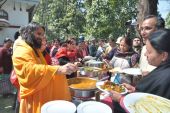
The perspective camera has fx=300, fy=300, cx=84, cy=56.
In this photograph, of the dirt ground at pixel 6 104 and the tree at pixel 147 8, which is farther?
the dirt ground at pixel 6 104

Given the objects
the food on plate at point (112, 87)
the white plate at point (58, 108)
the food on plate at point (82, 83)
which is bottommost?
the white plate at point (58, 108)

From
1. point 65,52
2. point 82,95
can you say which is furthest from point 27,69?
point 65,52

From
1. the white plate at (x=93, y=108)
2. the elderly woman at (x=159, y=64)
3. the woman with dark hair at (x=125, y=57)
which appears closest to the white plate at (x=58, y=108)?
the white plate at (x=93, y=108)

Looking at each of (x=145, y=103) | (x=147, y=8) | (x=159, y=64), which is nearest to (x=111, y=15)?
(x=147, y=8)

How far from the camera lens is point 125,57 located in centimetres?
526

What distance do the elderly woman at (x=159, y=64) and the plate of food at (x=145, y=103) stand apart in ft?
0.33

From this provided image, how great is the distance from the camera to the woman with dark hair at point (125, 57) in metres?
5.11

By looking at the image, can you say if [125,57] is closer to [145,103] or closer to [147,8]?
[147,8]

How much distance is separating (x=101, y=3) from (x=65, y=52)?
1349cm

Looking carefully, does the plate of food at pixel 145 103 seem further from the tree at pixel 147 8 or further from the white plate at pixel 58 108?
the tree at pixel 147 8

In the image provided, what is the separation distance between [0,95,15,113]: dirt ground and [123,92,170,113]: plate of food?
5.26 m

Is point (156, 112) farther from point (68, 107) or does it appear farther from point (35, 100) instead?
point (35, 100)

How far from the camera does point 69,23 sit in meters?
32.1

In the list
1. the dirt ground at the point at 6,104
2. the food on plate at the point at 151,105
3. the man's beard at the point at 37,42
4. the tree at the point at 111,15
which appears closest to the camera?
the food on plate at the point at 151,105
